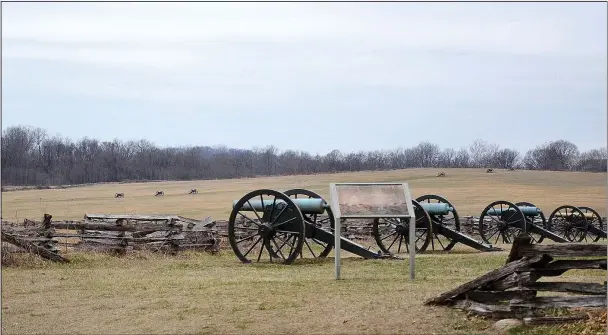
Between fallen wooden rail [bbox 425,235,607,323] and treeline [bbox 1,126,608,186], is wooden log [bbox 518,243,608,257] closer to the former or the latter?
fallen wooden rail [bbox 425,235,607,323]

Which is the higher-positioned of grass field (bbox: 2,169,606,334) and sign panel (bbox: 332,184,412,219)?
sign panel (bbox: 332,184,412,219)

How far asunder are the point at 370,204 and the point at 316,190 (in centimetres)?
4754

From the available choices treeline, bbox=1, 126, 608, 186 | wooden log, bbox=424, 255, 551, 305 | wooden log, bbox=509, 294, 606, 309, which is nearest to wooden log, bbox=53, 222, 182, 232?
wooden log, bbox=424, 255, 551, 305

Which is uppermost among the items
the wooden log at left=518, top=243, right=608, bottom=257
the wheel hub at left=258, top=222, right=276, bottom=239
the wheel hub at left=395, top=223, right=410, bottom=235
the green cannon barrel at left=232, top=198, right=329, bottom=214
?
the green cannon barrel at left=232, top=198, right=329, bottom=214

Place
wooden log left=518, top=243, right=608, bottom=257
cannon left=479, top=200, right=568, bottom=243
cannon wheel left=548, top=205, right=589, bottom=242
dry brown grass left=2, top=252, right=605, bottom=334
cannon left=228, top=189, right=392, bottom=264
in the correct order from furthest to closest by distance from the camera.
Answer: cannon wheel left=548, top=205, right=589, bottom=242 → cannon left=479, top=200, right=568, bottom=243 → cannon left=228, top=189, right=392, bottom=264 → dry brown grass left=2, top=252, right=605, bottom=334 → wooden log left=518, top=243, right=608, bottom=257

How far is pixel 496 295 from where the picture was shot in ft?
32.4

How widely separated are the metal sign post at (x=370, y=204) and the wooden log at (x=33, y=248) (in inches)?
271

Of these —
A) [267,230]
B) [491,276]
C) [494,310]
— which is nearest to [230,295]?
[491,276]

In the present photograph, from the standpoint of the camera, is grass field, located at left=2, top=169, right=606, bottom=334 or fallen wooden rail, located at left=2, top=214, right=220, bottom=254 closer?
grass field, located at left=2, top=169, right=606, bottom=334

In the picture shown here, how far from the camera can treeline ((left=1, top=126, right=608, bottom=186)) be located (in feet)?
285

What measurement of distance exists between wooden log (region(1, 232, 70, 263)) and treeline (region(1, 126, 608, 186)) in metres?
65.8

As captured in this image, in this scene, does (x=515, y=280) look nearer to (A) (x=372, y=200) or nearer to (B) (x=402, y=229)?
(A) (x=372, y=200)

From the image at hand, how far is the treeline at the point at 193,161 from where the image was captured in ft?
285

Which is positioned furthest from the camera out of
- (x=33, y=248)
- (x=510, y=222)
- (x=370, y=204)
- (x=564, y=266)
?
(x=510, y=222)
